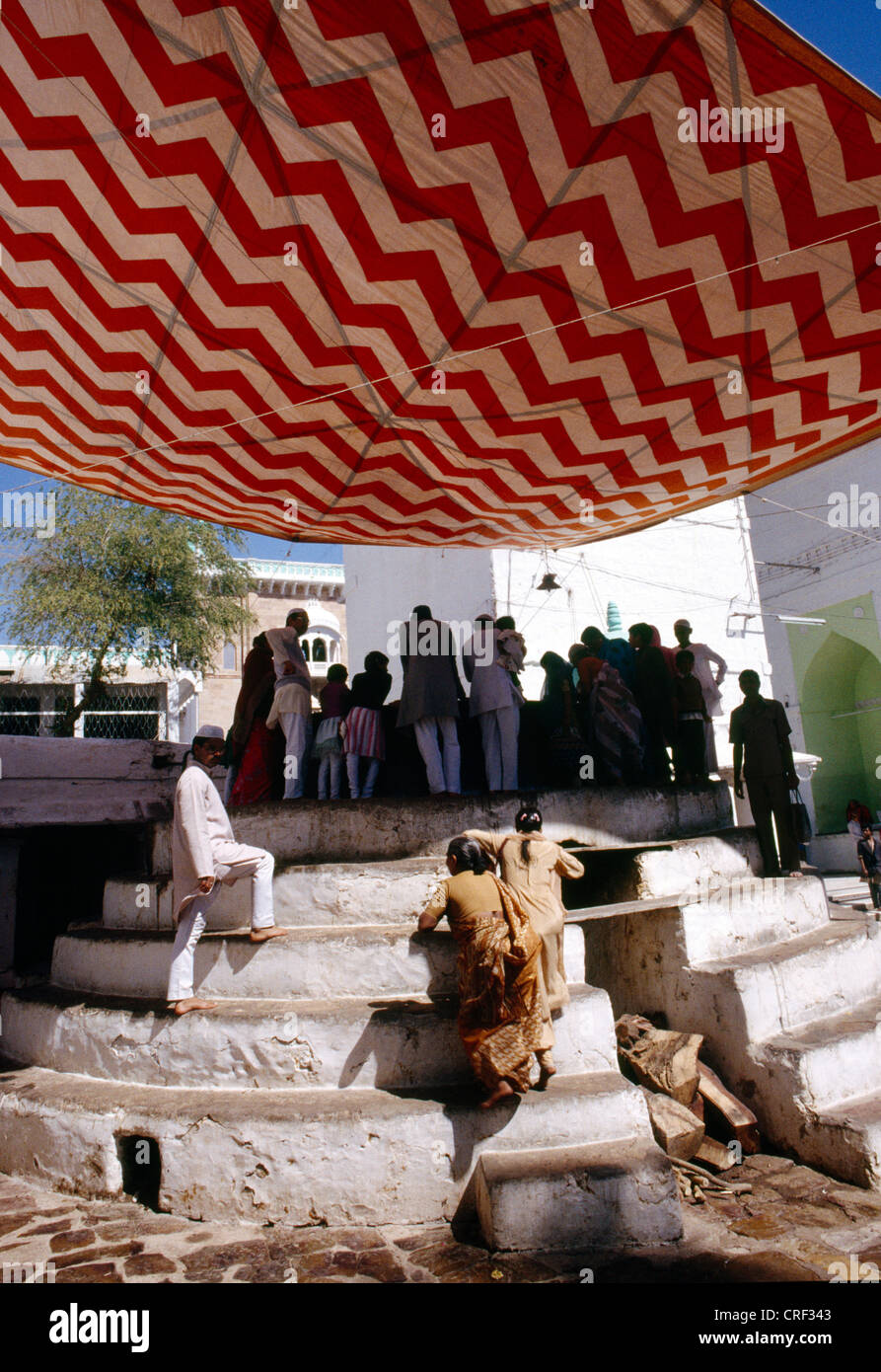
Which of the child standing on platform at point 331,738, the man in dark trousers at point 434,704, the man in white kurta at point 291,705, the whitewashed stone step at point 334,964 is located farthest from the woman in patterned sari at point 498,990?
the man in white kurta at point 291,705

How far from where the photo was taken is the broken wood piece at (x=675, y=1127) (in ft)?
14.6

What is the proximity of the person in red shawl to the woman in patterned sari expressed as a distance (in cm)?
322

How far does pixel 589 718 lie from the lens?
7309mm

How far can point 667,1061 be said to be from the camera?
16.1 ft

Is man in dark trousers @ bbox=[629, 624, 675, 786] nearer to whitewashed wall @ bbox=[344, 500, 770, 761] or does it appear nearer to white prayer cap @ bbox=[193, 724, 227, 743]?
white prayer cap @ bbox=[193, 724, 227, 743]

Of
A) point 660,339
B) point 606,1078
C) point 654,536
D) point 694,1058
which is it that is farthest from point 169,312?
point 654,536

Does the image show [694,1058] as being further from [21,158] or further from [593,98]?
[21,158]

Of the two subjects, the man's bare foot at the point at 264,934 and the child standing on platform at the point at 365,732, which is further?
the child standing on platform at the point at 365,732

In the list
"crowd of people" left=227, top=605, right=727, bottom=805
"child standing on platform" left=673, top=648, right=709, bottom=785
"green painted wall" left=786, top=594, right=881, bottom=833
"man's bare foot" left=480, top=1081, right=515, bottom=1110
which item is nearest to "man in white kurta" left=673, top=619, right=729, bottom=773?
"crowd of people" left=227, top=605, right=727, bottom=805

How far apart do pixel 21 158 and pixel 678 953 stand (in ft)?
20.5

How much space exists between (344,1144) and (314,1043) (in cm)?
58

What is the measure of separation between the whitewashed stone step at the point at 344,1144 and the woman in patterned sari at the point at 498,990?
0.65ft

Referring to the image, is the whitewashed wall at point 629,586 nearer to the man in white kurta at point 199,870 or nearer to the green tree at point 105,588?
the green tree at point 105,588

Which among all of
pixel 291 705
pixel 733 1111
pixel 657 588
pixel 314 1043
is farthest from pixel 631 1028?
pixel 657 588
